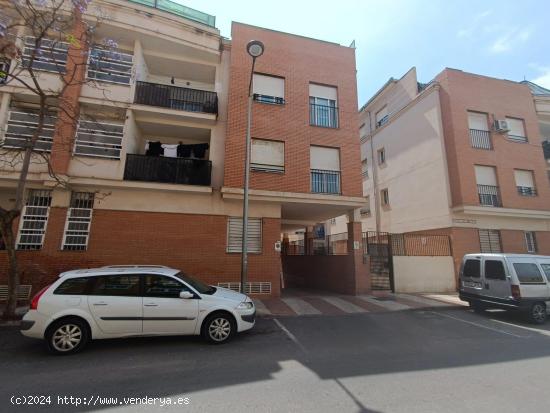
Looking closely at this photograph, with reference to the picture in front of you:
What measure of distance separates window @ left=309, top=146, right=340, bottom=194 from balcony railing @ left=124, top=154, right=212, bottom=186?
14.2ft

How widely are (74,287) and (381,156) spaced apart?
19679 mm

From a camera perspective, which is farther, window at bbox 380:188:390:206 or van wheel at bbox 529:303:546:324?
window at bbox 380:188:390:206

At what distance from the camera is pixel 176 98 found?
1155 cm

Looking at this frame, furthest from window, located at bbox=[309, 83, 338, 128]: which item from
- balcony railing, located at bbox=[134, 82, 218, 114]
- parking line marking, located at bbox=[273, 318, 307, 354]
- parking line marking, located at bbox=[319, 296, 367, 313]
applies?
parking line marking, located at bbox=[273, 318, 307, 354]

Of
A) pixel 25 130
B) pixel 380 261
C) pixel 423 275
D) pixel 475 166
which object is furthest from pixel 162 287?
pixel 475 166

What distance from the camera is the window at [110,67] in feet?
35.6

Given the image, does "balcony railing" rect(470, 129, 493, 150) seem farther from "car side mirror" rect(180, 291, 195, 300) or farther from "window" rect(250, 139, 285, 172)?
"car side mirror" rect(180, 291, 195, 300)

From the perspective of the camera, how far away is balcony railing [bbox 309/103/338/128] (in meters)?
12.8

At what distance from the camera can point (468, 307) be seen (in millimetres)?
9891

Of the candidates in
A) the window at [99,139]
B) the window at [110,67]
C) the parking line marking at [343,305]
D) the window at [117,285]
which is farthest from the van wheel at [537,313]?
the window at [110,67]

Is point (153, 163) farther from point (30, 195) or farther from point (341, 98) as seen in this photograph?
point (341, 98)

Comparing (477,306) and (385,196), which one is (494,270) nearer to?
(477,306)

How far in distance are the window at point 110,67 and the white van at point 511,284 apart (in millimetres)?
14244

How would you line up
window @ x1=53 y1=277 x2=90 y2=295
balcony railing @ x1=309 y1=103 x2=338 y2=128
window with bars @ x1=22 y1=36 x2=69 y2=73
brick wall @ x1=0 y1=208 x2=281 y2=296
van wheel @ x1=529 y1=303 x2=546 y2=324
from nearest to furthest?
window @ x1=53 y1=277 x2=90 y2=295
van wheel @ x1=529 y1=303 x2=546 y2=324
brick wall @ x1=0 y1=208 x2=281 y2=296
window with bars @ x1=22 y1=36 x2=69 y2=73
balcony railing @ x1=309 y1=103 x2=338 y2=128
